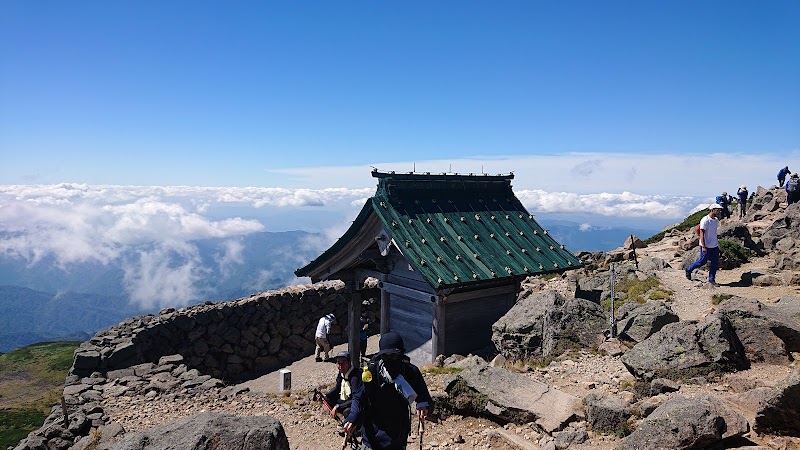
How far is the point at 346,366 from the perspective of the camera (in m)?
6.77

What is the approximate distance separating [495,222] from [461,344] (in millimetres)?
4023

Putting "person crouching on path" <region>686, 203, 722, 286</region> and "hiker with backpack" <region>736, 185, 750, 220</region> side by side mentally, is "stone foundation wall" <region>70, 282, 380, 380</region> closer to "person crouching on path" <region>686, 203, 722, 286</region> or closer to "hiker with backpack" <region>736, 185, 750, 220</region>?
"person crouching on path" <region>686, 203, 722, 286</region>

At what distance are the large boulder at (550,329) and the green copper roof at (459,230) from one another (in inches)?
53.3

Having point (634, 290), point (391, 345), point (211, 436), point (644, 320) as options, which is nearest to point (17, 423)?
point (211, 436)

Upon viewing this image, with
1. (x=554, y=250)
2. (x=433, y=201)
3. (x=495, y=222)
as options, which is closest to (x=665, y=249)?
(x=554, y=250)

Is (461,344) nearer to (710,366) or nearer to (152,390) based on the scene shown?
(710,366)

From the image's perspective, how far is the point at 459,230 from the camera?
46.9ft

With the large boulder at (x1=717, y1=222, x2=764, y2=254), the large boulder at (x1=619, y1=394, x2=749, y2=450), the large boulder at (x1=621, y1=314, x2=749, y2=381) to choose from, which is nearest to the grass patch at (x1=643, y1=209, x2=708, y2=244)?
the large boulder at (x1=717, y1=222, x2=764, y2=254)

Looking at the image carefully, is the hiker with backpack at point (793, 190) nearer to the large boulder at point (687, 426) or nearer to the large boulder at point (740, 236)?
the large boulder at point (740, 236)

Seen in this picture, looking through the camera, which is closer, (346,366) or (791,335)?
(346,366)

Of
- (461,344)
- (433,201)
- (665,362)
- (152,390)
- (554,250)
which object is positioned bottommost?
(152,390)

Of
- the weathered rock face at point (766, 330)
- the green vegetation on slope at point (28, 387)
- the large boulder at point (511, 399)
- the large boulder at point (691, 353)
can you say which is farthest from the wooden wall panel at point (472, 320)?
the green vegetation on slope at point (28, 387)

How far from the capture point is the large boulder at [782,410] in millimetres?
5918

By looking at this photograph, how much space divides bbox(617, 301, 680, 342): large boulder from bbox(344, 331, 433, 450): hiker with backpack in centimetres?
750
